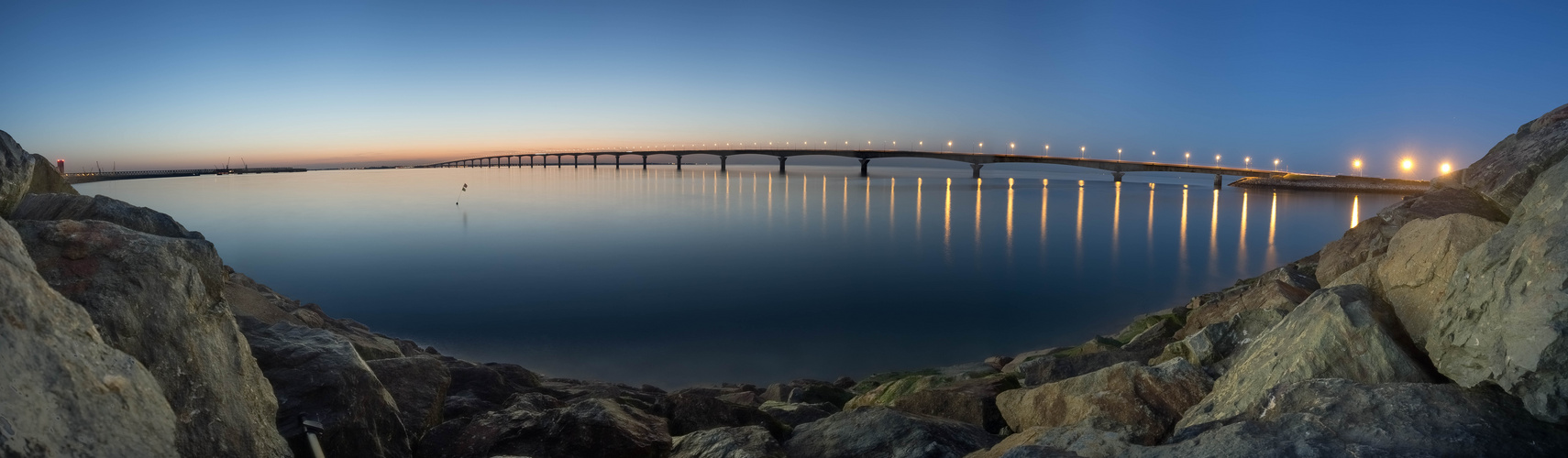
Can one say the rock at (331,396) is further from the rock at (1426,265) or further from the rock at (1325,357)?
the rock at (1426,265)

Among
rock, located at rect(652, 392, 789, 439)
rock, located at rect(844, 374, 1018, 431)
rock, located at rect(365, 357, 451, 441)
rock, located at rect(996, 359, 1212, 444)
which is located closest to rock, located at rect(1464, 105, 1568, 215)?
rock, located at rect(996, 359, 1212, 444)

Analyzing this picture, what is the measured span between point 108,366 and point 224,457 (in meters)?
0.81

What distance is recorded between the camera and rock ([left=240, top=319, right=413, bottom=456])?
4695mm

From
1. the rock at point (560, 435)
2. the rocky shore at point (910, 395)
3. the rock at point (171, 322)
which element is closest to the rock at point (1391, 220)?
the rocky shore at point (910, 395)

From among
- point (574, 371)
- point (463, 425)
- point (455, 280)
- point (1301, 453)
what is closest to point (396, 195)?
point (455, 280)

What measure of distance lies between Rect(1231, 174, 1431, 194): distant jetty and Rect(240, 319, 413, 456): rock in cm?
10693

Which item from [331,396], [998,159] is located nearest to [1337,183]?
[998,159]

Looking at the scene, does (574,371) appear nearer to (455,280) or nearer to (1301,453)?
(455,280)

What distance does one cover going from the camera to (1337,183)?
305ft

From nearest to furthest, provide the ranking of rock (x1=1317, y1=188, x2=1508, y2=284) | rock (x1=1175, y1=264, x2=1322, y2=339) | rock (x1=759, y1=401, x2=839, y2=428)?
rock (x1=1317, y1=188, x2=1508, y2=284) < rock (x1=759, y1=401, x2=839, y2=428) < rock (x1=1175, y1=264, x2=1322, y2=339)

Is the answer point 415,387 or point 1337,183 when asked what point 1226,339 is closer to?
point 415,387

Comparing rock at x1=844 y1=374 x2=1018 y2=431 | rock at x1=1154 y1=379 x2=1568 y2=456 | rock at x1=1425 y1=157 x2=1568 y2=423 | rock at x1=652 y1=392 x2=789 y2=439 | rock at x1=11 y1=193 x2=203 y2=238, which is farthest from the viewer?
rock at x1=844 y1=374 x2=1018 y2=431

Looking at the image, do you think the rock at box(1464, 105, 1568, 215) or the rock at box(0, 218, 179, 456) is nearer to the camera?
the rock at box(0, 218, 179, 456)

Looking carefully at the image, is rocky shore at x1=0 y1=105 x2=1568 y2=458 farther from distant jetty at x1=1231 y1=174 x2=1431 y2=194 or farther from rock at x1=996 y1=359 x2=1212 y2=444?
distant jetty at x1=1231 y1=174 x2=1431 y2=194
